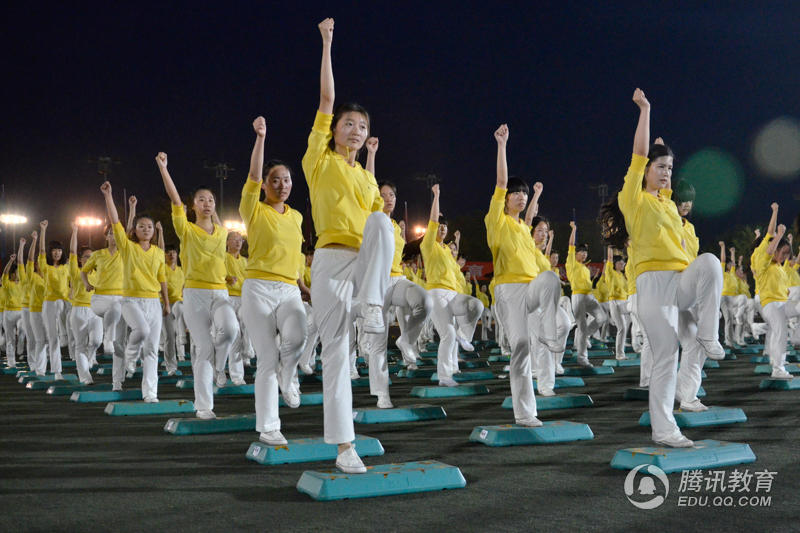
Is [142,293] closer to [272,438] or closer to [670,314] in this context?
[272,438]

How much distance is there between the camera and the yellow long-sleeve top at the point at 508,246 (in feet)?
25.8

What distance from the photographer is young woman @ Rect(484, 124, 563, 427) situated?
730cm

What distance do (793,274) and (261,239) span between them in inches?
452

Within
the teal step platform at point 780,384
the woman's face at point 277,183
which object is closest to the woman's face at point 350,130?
the woman's face at point 277,183

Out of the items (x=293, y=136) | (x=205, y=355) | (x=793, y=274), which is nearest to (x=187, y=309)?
(x=205, y=355)

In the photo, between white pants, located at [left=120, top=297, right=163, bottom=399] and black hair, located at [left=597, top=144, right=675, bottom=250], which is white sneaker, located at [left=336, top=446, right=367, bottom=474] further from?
white pants, located at [left=120, top=297, right=163, bottom=399]

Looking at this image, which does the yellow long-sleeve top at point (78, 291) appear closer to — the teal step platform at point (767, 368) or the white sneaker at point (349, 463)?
the white sneaker at point (349, 463)

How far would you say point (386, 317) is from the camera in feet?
37.0

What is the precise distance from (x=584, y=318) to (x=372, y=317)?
1062cm

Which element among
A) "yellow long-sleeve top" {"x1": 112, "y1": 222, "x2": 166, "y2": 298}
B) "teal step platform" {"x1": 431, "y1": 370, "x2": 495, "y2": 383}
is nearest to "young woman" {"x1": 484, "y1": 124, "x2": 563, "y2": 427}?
"teal step platform" {"x1": 431, "y1": 370, "x2": 495, "y2": 383}

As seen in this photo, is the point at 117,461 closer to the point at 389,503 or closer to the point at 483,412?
the point at 389,503

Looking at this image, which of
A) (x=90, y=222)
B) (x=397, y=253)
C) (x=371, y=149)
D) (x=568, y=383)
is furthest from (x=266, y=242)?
(x=90, y=222)

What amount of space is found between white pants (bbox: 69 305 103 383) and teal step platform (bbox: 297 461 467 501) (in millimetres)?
9204

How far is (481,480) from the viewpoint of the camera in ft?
17.9
